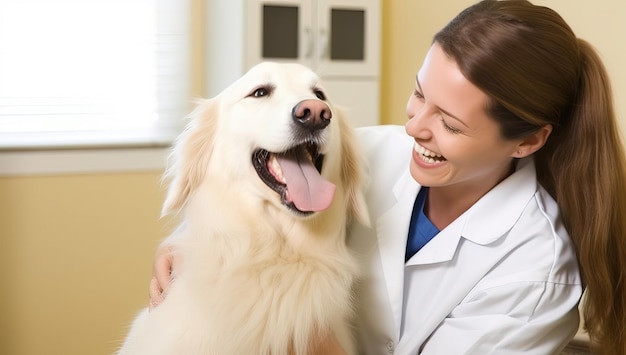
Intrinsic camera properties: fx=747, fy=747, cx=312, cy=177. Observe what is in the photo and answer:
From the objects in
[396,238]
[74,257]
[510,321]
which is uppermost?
[396,238]

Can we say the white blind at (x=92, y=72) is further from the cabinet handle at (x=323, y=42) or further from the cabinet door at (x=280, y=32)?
the cabinet handle at (x=323, y=42)

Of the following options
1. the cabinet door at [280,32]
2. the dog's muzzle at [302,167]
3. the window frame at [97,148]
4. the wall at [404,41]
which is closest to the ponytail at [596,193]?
the dog's muzzle at [302,167]

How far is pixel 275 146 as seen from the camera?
1.53 metres

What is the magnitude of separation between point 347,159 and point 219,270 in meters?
0.39

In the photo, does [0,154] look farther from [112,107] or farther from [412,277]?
[412,277]

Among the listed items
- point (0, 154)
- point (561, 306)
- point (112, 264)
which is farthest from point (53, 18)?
point (561, 306)

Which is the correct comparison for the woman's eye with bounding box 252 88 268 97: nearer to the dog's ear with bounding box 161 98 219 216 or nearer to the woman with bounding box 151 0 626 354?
the dog's ear with bounding box 161 98 219 216

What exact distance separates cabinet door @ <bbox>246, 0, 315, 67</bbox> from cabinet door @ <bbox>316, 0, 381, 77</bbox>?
0.24ft

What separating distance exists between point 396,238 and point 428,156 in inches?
8.7

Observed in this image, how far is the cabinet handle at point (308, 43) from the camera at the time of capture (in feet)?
12.3

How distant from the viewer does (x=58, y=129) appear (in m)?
3.64

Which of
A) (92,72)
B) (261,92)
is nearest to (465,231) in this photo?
(261,92)

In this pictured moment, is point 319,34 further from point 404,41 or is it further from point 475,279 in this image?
point 475,279

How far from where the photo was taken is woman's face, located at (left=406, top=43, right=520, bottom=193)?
5.15 ft
